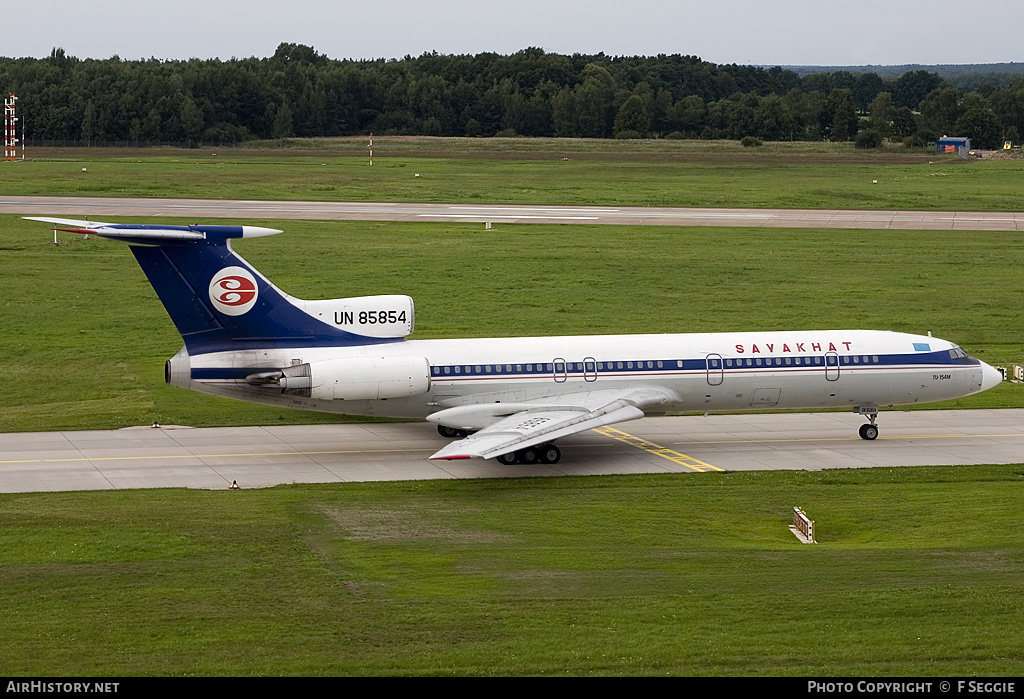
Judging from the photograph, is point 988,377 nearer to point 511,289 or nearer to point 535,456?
point 535,456

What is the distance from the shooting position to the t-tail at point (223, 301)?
108ft

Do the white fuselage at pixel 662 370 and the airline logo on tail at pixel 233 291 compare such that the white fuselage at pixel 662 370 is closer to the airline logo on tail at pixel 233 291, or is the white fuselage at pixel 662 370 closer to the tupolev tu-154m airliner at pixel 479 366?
the tupolev tu-154m airliner at pixel 479 366

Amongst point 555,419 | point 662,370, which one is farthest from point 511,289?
point 555,419

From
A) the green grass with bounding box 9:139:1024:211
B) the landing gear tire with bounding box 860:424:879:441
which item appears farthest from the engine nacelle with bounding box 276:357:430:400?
the green grass with bounding box 9:139:1024:211

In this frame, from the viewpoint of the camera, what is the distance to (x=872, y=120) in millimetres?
186750

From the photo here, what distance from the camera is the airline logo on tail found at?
3359cm

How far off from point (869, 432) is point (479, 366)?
486 inches

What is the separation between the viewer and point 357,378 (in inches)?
1344

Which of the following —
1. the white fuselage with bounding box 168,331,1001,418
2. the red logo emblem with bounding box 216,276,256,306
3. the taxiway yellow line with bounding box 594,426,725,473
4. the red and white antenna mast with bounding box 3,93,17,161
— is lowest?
the taxiway yellow line with bounding box 594,426,725,473

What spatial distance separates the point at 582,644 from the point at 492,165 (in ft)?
389

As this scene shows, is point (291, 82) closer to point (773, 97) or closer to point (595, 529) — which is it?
point (773, 97)

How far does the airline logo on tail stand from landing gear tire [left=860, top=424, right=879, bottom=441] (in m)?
18.6

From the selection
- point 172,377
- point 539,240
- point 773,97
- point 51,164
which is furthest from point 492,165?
point 172,377

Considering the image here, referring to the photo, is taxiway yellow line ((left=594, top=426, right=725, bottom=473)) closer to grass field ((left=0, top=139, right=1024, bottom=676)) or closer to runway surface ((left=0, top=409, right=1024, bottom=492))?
runway surface ((left=0, top=409, right=1024, bottom=492))
